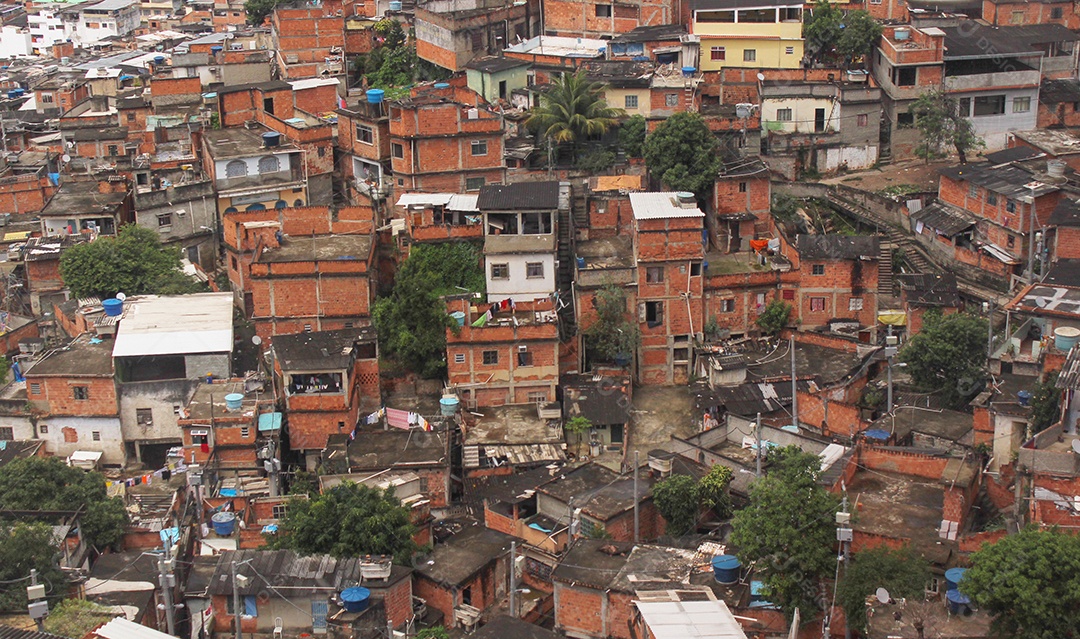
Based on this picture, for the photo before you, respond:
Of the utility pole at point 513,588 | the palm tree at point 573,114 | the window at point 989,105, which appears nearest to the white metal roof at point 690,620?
the utility pole at point 513,588

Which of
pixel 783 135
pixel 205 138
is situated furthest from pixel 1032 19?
pixel 205 138

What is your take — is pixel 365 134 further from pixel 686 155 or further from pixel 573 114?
pixel 686 155

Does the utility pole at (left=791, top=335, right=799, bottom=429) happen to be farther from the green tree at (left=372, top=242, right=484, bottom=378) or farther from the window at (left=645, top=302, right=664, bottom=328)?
the green tree at (left=372, top=242, right=484, bottom=378)

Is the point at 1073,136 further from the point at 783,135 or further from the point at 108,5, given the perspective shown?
the point at 108,5

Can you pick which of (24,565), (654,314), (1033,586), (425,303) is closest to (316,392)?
(425,303)

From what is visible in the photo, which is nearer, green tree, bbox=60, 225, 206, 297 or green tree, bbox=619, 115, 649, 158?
green tree, bbox=60, 225, 206, 297

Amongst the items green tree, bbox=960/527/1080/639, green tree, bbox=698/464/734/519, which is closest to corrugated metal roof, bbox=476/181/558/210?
green tree, bbox=698/464/734/519

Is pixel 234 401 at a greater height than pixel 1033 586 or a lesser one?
lesser
